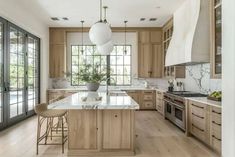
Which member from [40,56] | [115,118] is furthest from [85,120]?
[40,56]

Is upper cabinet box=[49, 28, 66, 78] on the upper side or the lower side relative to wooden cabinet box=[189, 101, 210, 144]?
upper

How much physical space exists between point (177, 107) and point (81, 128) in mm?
2675

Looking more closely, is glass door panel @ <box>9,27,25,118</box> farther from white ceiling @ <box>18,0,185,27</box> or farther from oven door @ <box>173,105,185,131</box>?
oven door @ <box>173,105,185,131</box>

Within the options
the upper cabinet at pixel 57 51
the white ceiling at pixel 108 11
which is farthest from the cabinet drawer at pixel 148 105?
A: the upper cabinet at pixel 57 51

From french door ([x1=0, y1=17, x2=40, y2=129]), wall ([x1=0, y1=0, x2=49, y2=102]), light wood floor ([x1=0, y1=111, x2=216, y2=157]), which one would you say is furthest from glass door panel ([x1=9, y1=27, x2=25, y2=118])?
light wood floor ([x1=0, y1=111, x2=216, y2=157])

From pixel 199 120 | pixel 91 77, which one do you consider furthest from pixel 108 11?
pixel 199 120

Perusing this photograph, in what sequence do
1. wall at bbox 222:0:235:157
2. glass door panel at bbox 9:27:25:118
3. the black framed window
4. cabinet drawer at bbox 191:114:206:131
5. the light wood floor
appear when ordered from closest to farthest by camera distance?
1. wall at bbox 222:0:235:157
2. the light wood floor
3. cabinet drawer at bbox 191:114:206:131
4. glass door panel at bbox 9:27:25:118
5. the black framed window

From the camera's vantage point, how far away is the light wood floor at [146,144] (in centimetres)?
341

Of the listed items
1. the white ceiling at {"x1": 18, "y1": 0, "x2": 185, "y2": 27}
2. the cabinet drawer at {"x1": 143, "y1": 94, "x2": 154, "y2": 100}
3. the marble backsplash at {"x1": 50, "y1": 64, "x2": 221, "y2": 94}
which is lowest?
the cabinet drawer at {"x1": 143, "y1": 94, "x2": 154, "y2": 100}

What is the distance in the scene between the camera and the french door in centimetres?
496

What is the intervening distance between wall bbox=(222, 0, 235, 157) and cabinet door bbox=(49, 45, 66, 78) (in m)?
7.66

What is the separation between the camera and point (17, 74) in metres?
5.70

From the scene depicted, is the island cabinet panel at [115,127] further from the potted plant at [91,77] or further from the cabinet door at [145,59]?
the cabinet door at [145,59]

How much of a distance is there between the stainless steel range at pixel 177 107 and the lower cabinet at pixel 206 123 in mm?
318
